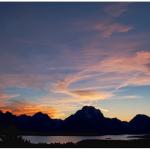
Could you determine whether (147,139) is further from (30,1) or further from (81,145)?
(30,1)

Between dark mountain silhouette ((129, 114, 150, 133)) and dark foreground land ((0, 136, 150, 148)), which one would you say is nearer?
dark foreground land ((0, 136, 150, 148))

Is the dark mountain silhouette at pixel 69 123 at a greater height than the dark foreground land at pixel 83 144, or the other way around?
the dark mountain silhouette at pixel 69 123

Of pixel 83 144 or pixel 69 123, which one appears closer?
pixel 83 144

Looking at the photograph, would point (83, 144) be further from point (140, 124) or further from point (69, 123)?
point (140, 124)

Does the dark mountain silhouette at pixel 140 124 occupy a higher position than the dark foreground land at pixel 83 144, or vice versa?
the dark mountain silhouette at pixel 140 124

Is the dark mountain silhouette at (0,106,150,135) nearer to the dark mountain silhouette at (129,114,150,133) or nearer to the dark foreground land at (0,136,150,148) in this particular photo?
the dark mountain silhouette at (129,114,150,133)

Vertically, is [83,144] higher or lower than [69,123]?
lower

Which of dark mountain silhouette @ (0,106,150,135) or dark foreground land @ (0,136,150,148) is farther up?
dark mountain silhouette @ (0,106,150,135)

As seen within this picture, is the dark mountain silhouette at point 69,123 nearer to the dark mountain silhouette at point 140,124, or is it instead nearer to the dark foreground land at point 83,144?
the dark mountain silhouette at point 140,124

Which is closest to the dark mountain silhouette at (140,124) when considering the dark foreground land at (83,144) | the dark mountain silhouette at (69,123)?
the dark mountain silhouette at (69,123)

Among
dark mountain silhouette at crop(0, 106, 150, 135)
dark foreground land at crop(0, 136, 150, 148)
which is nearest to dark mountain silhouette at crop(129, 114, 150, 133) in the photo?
dark mountain silhouette at crop(0, 106, 150, 135)

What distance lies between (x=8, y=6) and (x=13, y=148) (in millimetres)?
5032

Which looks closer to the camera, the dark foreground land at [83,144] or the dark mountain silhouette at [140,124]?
the dark foreground land at [83,144]

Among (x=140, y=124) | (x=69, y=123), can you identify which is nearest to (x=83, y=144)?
(x=69, y=123)
